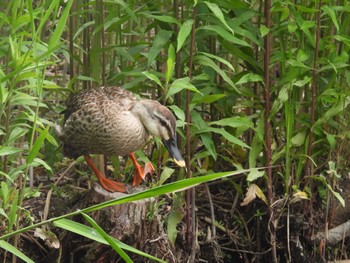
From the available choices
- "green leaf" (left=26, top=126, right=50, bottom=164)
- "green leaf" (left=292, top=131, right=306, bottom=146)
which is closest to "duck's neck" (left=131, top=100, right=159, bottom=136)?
"green leaf" (left=292, top=131, right=306, bottom=146)

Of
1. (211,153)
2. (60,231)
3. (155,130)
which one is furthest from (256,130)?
(60,231)

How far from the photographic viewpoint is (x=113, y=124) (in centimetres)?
498

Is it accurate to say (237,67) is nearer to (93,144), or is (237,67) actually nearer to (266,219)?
(266,219)

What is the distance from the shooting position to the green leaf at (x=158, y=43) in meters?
5.05

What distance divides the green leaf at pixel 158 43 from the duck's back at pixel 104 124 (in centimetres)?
25

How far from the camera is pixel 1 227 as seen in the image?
4922mm

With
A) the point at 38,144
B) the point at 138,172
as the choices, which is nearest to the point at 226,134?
the point at 138,172

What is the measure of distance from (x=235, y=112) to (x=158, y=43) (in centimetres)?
103

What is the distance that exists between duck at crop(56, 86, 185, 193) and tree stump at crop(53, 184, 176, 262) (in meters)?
0.11

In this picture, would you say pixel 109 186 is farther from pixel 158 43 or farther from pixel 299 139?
pixel 299 139

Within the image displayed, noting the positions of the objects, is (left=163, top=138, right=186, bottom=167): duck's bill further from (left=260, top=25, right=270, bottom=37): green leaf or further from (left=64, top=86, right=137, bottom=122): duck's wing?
(left=260, top=25, right=270, bottom=37): green leaf

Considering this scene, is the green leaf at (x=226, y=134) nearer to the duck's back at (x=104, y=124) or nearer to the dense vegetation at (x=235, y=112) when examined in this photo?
the dense vegetation at (x=235, y=112)

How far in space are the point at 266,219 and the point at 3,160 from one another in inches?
66.2

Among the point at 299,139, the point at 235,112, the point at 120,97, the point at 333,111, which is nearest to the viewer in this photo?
the point at 120,97
